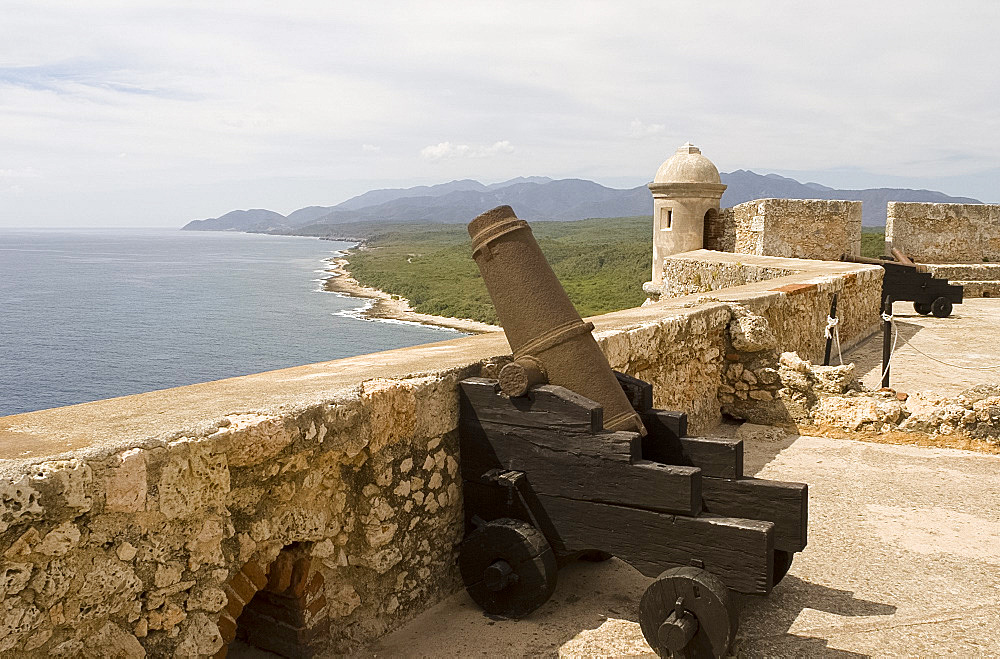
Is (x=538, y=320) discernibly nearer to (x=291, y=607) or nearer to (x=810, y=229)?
(x=291, y=607)

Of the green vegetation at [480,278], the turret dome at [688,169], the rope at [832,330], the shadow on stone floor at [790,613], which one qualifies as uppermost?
the turret dome at [688,169]

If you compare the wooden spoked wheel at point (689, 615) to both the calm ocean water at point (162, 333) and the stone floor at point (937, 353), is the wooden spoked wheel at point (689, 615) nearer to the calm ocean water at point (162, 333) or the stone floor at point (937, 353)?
the stone floor at point (937, 353)

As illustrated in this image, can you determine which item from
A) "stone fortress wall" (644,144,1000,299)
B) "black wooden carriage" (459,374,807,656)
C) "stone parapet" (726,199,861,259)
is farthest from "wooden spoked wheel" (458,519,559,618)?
"stone parapet" (726,199,861,259)

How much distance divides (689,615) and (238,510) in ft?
5.11

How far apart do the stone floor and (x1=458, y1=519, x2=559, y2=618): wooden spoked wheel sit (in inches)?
177

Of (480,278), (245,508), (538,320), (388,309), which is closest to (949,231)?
(538,320)

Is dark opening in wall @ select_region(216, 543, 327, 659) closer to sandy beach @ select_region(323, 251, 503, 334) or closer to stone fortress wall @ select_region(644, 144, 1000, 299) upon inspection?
stone fortress wall @ select_region(644, 144, 1000, 299)

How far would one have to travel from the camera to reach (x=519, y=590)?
3.13 meters

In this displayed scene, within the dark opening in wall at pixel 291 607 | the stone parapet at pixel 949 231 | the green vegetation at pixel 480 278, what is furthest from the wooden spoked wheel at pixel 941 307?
the green vegetation at pixel 480 278

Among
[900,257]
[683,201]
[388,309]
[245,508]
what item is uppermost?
[683,201]

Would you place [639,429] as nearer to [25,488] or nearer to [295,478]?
[295,478]

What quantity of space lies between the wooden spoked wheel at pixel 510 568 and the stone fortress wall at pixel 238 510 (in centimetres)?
22

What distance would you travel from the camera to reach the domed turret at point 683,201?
58.6 feet

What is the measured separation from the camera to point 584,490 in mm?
3088
